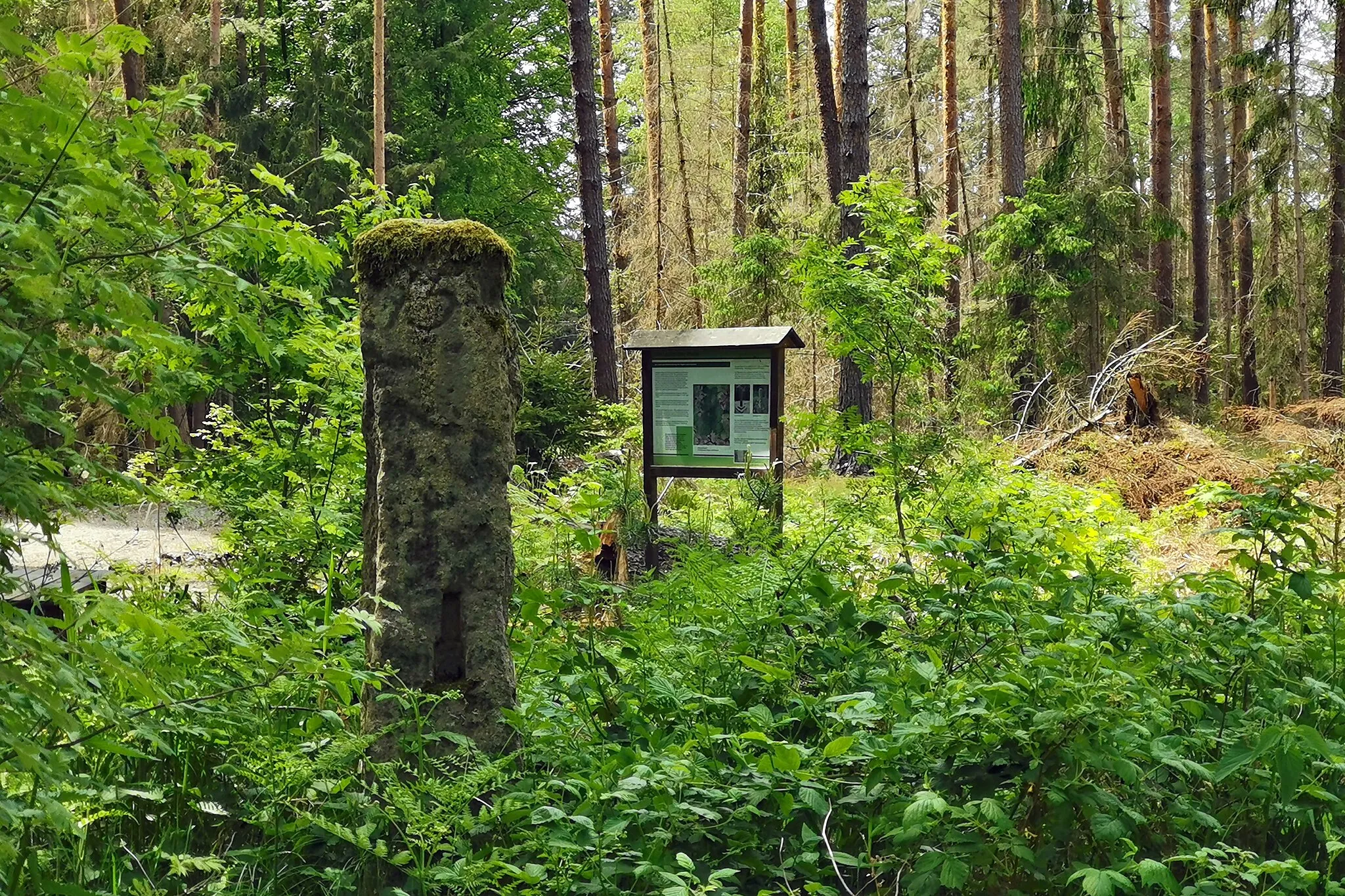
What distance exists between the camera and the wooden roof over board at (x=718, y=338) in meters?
9.07

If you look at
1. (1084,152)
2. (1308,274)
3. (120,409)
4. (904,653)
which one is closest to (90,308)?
(120,409)

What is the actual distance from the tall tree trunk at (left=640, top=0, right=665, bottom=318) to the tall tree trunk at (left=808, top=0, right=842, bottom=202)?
923cm

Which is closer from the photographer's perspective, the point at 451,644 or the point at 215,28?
the point at 451,644

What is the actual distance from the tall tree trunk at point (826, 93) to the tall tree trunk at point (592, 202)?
9.79ft

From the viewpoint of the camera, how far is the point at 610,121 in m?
25.1

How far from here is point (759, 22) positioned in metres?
25.1

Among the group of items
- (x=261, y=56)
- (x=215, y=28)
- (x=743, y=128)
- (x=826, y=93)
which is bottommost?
(x=826, y=93)

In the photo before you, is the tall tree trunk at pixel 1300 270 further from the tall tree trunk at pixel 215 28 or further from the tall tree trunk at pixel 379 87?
the tall tree trunk at pixel 215 28

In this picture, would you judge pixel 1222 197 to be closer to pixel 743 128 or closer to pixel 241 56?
pixel 743 128

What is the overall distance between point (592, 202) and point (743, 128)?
12.1 meters

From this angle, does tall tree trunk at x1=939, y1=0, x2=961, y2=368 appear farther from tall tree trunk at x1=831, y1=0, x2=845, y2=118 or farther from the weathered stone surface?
the weathered stone surface

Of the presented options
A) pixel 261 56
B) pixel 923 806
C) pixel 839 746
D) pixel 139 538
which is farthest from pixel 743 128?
pixel 923 806

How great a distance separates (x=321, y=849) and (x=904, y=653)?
2166mm

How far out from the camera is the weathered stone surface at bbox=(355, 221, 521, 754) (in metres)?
3.41
